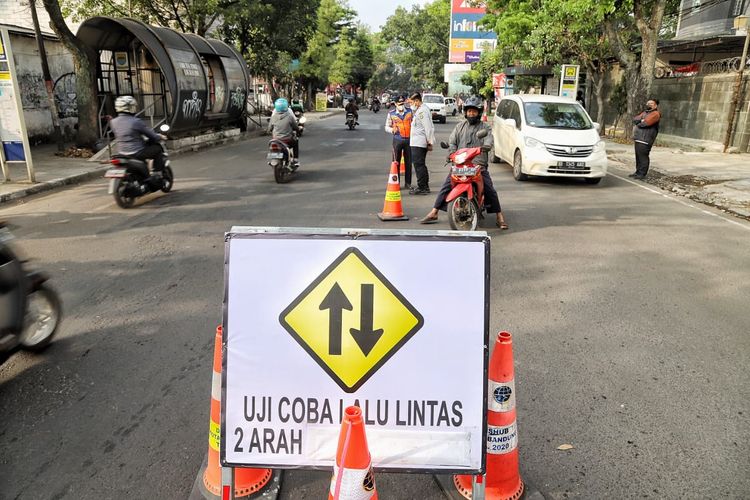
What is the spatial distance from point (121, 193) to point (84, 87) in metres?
8.04

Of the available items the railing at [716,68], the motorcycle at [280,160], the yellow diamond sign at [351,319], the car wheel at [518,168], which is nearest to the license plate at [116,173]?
the motorcycle at [280,160]

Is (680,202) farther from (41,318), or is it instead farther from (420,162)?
(41,318)

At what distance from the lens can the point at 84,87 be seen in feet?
49.6

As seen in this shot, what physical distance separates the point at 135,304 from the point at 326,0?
198 feet

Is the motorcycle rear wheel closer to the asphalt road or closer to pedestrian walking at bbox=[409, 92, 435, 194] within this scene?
the asphalt road

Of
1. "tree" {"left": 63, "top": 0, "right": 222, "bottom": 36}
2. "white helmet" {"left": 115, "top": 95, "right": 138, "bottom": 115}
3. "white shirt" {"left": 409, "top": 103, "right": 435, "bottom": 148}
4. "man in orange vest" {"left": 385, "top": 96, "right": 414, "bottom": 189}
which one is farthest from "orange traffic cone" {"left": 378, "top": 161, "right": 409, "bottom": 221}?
"tree" {"left": 63, "top": 0, "right": 222, "bottom": 36}

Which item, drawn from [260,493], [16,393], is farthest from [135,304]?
[260,493]

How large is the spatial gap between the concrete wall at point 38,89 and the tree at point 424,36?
5318 cm

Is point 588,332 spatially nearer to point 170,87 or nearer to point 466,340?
point 466,340

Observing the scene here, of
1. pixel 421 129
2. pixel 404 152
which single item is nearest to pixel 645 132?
pixel 404 152

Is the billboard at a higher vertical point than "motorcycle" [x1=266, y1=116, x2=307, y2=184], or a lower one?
higher

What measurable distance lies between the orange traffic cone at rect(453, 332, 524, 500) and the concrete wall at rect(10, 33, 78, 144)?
1841 centimetres

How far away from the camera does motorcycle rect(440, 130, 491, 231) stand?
24.2 ft

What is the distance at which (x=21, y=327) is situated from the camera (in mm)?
3773
